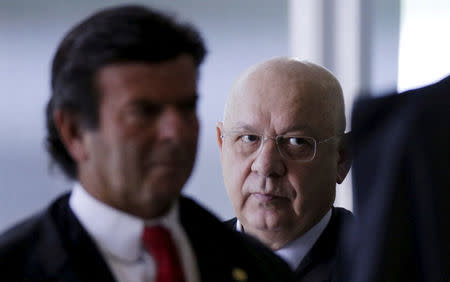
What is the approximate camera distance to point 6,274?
2.76ft

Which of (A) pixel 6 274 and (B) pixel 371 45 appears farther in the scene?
(B) pixel 371 45

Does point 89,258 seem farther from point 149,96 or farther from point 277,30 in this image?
point 277,30

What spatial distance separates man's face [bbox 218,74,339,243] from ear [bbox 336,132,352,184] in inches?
2.0

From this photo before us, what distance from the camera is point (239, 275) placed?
37.8 inches

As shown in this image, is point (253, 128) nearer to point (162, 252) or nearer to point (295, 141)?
point (295, 141)

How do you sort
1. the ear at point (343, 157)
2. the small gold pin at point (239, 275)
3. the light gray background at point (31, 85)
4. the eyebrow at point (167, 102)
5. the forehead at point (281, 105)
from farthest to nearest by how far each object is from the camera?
the light gray background at point (31, 85) < the ear at point (343, 157) < the forehead at point (281, 105) < the small gold pin at point (239, 275) < the eyebrow at point (167, 102)

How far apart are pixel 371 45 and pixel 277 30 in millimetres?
455

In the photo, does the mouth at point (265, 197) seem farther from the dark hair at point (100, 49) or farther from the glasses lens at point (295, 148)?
the dark hair at point (100, 49)

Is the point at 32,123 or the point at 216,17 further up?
the point at 216,17

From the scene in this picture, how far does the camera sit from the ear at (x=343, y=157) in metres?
1.90

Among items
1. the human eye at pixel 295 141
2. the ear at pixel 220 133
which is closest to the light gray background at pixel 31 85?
the ear at pixel 220 133

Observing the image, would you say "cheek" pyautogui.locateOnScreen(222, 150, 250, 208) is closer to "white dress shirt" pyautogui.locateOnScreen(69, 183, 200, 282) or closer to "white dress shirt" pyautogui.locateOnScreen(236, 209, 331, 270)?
"white dress shirt" pyautogui.locateOnScreen(236, 209, 331, 270)

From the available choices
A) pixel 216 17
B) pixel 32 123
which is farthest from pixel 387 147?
pixel 216 17

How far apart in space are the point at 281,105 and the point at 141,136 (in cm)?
97
